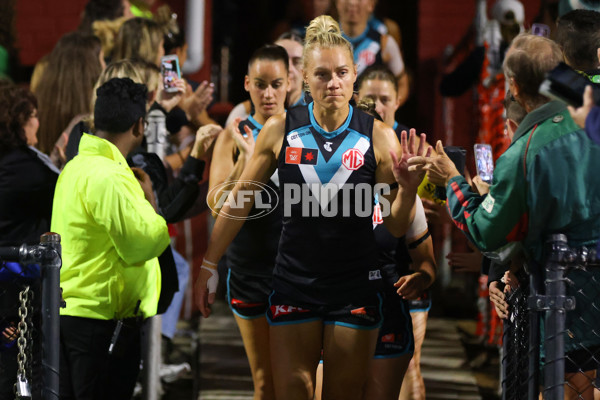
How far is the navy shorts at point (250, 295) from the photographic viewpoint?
423 centimetres

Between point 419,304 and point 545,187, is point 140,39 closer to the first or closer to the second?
point 419,304

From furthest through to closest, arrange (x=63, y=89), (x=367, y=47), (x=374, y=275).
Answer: (x=367, y=47)
(x=63, y=89)
(x=374, y=275)

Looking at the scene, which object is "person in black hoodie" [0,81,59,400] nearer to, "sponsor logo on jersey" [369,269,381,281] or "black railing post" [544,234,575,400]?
"sponsor logo on jersey" [369,269,381,281]

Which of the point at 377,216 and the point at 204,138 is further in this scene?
the point at 204,138

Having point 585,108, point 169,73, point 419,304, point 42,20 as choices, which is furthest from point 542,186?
point 42,20

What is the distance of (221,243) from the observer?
3816 millimetres

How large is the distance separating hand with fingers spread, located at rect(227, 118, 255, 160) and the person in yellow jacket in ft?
2.11

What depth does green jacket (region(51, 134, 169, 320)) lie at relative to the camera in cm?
356

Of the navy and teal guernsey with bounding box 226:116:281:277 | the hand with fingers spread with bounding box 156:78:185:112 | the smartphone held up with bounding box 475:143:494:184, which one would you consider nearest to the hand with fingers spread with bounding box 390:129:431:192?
the smartphone held up with bounding box 475:143:494:184

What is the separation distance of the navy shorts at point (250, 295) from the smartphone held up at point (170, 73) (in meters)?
1.15

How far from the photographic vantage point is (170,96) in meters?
4.93

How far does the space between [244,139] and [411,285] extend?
1074 mm

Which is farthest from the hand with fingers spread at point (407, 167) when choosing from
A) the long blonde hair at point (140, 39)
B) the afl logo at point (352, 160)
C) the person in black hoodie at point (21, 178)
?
the long blonde hair at point (140, 39)

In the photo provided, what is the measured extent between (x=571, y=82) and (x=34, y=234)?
8.15 ft
